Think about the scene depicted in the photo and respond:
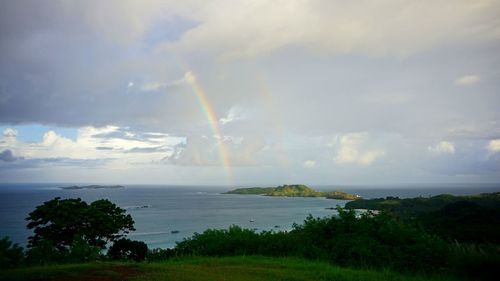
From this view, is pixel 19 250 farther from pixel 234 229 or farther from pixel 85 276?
pixel 234 229

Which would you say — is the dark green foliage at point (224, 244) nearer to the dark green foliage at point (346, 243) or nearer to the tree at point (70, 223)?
the dark green foliage at point (346, 243)

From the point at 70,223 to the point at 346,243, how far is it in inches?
542

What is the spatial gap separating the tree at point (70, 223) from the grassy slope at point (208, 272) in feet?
34.0

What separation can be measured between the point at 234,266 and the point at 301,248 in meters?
3.14

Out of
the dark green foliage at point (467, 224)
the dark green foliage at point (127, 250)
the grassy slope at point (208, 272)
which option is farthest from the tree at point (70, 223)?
the dark green foliage at point (467, 224)

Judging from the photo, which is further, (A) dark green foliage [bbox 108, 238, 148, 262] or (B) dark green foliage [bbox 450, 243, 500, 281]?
(A) dark green foliage [bbox 108, 238, 148, 262]

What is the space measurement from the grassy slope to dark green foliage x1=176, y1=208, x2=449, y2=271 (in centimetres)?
125

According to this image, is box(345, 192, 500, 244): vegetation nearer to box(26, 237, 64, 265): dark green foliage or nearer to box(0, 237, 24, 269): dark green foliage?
box(26, 237, 64, 265): dark green foliage

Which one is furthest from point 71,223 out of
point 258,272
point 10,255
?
point 258,272

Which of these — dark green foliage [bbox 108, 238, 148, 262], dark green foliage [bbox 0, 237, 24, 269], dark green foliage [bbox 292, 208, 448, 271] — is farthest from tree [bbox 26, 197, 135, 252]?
dark green foliage [bbox 292, 208, 448, 271]

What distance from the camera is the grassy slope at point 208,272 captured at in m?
7.52

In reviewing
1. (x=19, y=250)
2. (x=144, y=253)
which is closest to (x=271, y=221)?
(x=144, y=253)

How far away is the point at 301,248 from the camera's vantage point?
11484mm

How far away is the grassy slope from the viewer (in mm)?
7520
